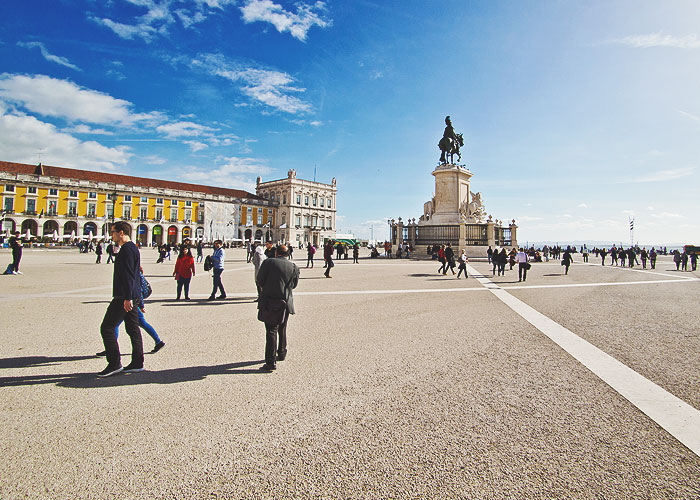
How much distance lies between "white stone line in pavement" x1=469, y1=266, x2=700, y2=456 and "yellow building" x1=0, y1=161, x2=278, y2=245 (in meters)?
48.7

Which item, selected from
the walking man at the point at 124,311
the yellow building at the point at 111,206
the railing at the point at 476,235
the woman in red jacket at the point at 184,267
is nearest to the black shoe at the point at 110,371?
the walking man at the point at 124,311

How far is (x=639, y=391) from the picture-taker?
3568mm

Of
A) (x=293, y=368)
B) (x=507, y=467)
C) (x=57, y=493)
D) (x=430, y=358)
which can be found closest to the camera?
(x=57, y=493)

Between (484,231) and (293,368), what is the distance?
26.2 metres

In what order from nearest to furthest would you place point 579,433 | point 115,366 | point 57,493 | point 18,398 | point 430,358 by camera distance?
1. point 57,493
2. point 579,433
3. point 18,398
4. point 115,366
5. point 430,358

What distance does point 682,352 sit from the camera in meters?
4.81

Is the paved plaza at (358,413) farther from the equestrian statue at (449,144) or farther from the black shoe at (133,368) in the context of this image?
the equestrian statue at (449,144)

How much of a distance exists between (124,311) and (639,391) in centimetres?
520

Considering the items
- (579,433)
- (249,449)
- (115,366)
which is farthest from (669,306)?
(115,366)

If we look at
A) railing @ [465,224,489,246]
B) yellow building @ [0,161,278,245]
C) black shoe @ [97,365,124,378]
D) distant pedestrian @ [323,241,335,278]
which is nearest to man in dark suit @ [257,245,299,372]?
black shoe @ [97,365,124,378]

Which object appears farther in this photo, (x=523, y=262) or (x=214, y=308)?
(x=523, y=262)

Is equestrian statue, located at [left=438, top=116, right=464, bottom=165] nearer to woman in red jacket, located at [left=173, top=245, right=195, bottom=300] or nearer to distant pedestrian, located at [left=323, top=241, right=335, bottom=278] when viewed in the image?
distant pedestrian, located at [left=323, top=241, right=335, bottom=278]

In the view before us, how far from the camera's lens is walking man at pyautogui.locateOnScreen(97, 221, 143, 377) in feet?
12.7

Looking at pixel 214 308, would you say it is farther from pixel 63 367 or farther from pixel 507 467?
pixel 507 467
